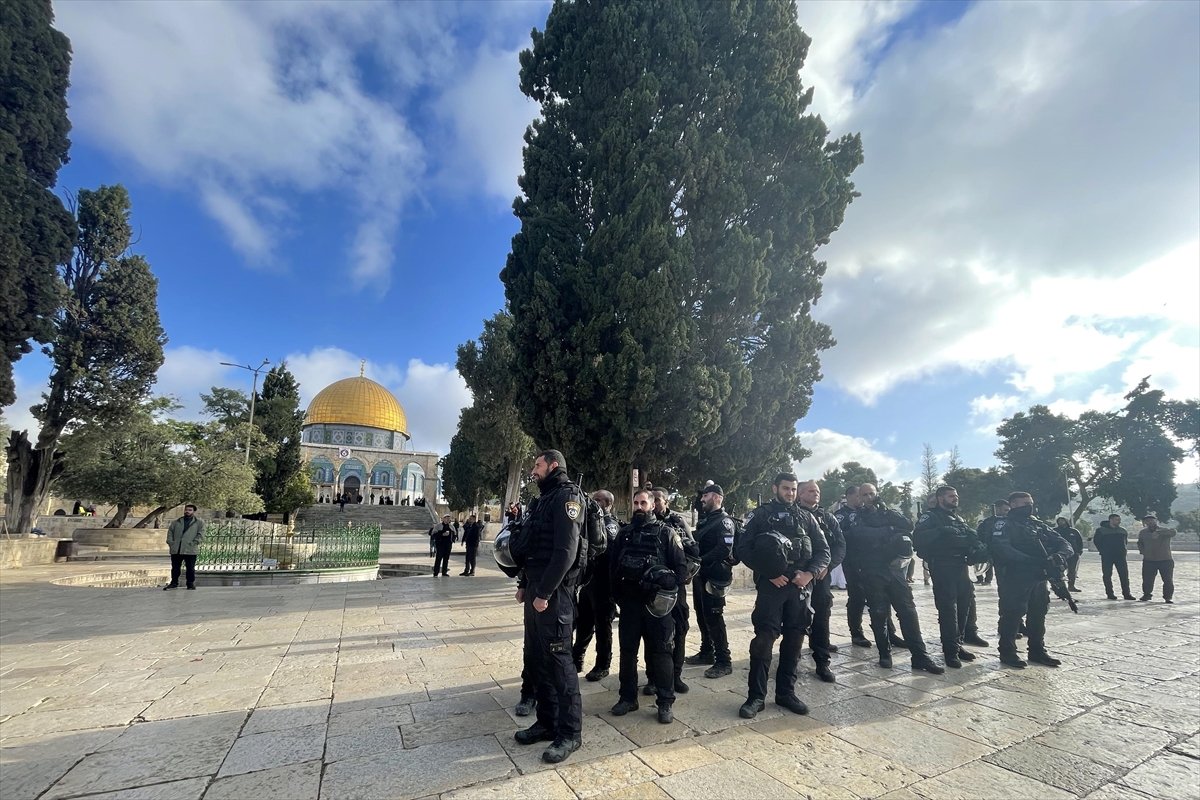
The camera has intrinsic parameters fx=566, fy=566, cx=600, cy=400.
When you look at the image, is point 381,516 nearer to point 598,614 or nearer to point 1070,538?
point 1070,538

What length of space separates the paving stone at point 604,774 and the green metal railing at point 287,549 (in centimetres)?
1245

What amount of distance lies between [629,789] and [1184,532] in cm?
5264

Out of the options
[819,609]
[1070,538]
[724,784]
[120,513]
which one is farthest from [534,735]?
[120,513]

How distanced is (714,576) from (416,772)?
9.35ft

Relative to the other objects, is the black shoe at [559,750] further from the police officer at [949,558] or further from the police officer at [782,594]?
the police officer at [949,558]

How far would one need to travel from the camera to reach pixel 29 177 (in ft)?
51.3

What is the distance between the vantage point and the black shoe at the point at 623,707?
13.3 ft

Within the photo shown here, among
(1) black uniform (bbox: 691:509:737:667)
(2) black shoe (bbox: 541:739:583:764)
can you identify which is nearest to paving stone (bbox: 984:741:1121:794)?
(1) black uniform (bbox: 691:509:737:667)

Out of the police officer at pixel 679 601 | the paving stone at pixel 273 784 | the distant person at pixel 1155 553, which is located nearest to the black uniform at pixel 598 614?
the police officer at pixel 679 601

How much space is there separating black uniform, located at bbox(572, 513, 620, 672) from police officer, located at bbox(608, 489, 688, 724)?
0.51m

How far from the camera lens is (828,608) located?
5094mm

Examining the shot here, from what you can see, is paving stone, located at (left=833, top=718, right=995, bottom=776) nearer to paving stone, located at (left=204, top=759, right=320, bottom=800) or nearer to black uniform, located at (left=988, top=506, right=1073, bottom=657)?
black uniform, located at (left=988, top=506, right=1073, bottom=657)

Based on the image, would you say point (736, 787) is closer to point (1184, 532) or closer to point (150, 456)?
point (150, 456)

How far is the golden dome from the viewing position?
60156mm
